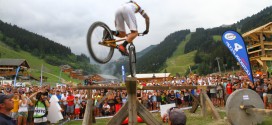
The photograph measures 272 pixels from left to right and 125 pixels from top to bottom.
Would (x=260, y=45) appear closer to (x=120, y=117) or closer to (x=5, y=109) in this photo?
(x=120, y=117)

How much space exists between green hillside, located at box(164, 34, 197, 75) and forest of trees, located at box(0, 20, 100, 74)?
141 feet

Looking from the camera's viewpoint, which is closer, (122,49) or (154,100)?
(122,49)

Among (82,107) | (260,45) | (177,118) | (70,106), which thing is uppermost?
(260,45)

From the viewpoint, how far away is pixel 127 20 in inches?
261

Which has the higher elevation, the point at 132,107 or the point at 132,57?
the point at 132,57

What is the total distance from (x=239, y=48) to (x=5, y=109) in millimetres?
11826

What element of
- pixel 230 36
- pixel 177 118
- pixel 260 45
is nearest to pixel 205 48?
pixel 260 45

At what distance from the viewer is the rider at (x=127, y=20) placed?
659cm

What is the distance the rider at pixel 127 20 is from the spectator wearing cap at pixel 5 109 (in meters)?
3.15

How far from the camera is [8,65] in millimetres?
87438

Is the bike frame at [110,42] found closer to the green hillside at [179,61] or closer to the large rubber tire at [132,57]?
the large rubber tire at [132,57]

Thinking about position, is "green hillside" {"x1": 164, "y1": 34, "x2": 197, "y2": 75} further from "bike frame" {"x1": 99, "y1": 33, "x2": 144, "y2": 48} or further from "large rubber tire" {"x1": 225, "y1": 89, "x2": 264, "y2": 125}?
"bike frame" {"x1": 99, "y1": 33, "x2": 144, "y2": 48}

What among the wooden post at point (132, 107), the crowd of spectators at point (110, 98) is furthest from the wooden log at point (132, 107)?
the crowd of spectators at point (110, 98)

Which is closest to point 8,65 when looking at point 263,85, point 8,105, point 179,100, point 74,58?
point 74,58
